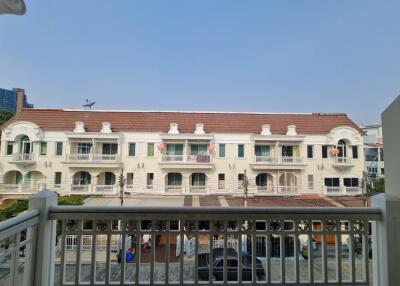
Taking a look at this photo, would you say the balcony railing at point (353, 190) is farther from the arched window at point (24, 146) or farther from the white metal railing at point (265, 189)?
the arched window at point (24, 146)

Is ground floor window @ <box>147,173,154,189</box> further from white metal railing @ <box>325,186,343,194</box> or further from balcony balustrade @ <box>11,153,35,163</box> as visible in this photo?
white metal railing @ <box>325,186,343,194</box>

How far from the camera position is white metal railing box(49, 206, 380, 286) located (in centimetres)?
131

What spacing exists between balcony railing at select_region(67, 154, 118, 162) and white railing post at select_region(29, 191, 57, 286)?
3.97ft

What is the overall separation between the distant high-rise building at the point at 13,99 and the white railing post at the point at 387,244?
94.0 inches

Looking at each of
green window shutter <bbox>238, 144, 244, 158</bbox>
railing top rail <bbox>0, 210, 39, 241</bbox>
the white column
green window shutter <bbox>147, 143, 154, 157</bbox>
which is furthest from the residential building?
railing top rail <bbox>0, 210, 39, 241</bbox>

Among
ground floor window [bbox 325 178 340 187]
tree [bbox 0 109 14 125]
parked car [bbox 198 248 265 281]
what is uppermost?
tree [bbox 0 109 14 125]

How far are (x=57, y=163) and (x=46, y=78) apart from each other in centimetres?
71

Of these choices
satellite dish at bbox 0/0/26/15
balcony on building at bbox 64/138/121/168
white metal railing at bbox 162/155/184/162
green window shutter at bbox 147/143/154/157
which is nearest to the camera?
satellite dish at bbox 0/0/26/15

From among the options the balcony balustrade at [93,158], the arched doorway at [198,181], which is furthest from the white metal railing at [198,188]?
the balcony balustrade at [93,158]

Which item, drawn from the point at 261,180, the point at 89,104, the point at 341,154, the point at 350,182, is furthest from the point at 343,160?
the point at 89,104

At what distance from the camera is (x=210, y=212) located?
1.33 meters

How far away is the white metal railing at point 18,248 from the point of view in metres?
1.04

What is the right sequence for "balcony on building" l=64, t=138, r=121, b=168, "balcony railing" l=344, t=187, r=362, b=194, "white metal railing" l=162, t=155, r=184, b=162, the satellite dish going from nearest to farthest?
the satellite dish, "balcony railing" l=344, t=187, r=362, b=194, "balcony on building" l=64, t=138, r=121, b=168, "white metal railing" l=162, t=155, r=184, b=162

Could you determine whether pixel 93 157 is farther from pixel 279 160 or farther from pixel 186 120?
pixel 279 160
